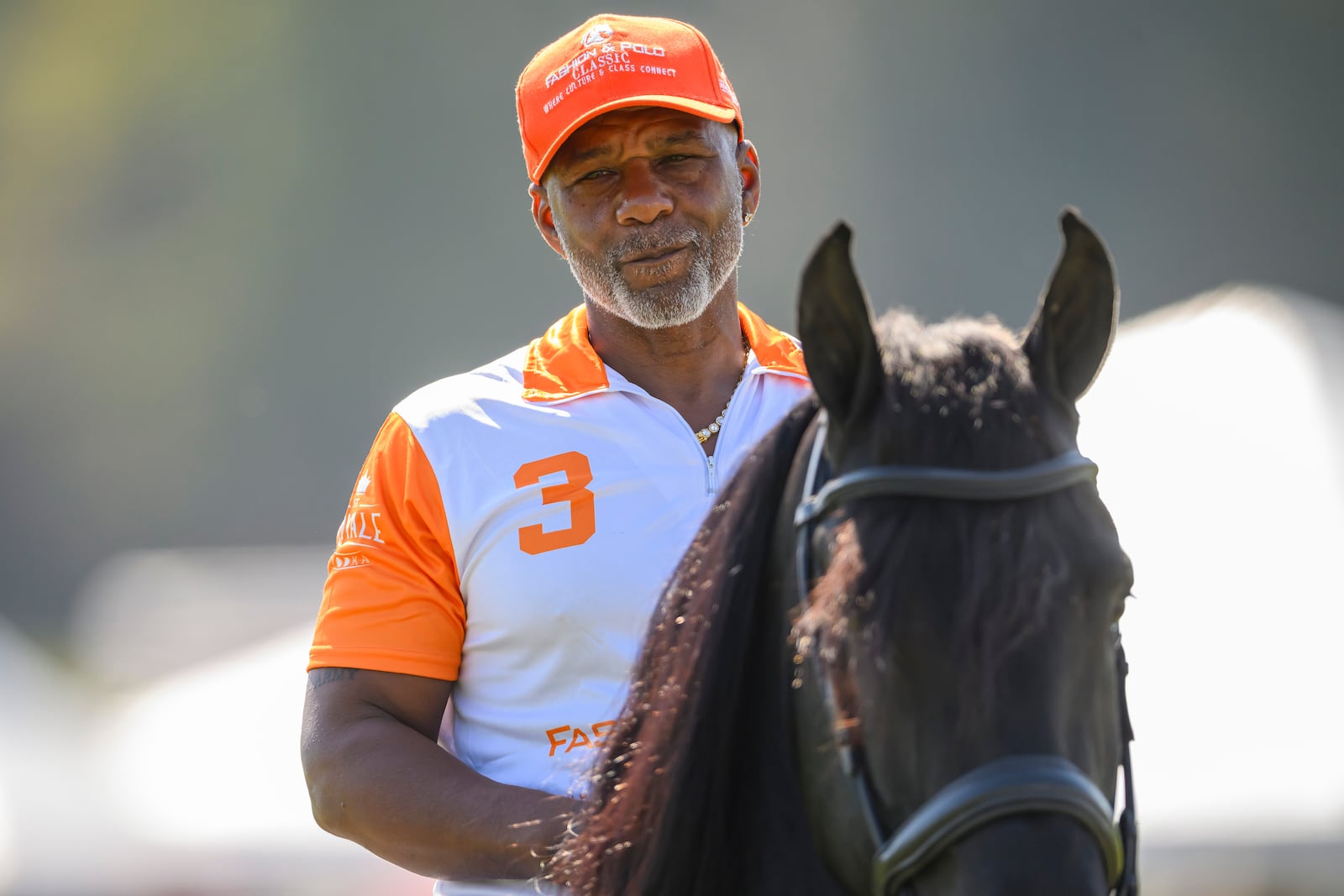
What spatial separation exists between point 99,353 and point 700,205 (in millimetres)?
8620

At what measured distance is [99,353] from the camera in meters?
9.94

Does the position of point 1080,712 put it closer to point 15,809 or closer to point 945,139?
point 15,809

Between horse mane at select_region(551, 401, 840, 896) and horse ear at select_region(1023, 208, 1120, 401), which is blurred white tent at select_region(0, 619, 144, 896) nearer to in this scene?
horse mane at select_region(551, 401, 840, 896)

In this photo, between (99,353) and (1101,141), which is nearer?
(1101,141)

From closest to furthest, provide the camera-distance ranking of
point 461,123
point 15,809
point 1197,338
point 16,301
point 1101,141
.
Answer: point 15,809 → point 1197,338 → point 1101,141 → point 461,123 → point 16,301

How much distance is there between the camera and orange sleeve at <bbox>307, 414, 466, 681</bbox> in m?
2.06

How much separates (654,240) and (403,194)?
24.6ft

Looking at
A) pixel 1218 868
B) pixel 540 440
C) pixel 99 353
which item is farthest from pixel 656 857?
pixel 99 353

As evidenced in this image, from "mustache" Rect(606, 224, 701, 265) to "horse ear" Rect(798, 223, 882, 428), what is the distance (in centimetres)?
100

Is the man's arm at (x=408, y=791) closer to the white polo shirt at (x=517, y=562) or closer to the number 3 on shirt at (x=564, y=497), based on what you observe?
the white polo shirt at (x=517, y=562)

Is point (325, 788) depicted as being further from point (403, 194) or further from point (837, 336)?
point (403, 194)

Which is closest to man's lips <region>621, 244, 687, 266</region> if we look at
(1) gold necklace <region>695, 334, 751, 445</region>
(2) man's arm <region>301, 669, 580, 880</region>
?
(1) gold necklace <region>695, 334, 751, 445</region>

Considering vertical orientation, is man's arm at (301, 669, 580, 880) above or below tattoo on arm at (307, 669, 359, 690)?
below

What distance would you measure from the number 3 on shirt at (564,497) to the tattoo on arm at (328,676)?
1.04ft
